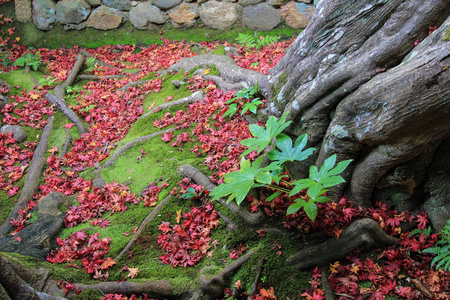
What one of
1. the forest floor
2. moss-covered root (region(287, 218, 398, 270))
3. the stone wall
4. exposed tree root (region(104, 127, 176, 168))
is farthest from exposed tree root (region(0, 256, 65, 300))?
the stone wall

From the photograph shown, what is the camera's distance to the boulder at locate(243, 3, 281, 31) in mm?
9234

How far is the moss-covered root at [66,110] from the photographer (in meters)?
7.07

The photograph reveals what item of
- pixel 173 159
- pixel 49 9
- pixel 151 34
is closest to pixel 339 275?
pixel 173 159

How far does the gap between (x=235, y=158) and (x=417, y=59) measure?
2.60 m

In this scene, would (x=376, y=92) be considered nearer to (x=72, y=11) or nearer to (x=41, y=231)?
(x=41, y=231)

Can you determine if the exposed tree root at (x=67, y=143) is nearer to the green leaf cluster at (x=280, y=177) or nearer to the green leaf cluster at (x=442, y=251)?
the green leaf cluster at (x=280, y=177)

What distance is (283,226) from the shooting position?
359cm

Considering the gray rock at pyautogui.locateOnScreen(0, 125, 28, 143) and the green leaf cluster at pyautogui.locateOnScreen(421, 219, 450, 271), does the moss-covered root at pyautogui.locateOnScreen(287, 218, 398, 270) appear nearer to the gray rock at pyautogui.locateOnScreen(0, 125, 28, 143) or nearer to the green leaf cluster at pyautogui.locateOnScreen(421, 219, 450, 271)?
the green leaf cluster at pyautogui.locateOnScreen(421, 219, 450, 271)

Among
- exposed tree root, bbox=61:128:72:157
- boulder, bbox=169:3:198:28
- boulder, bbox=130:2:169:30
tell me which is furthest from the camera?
boulder, bbox=130:2:169:30

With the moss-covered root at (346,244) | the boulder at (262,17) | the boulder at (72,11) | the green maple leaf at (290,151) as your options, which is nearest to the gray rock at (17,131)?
the boulder at (72,11)

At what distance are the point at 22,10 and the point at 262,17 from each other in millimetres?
8266

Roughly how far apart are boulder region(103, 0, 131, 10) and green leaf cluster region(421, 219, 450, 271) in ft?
35.0

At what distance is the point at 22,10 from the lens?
10.4 m

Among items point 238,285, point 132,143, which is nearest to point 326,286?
point 238,285
